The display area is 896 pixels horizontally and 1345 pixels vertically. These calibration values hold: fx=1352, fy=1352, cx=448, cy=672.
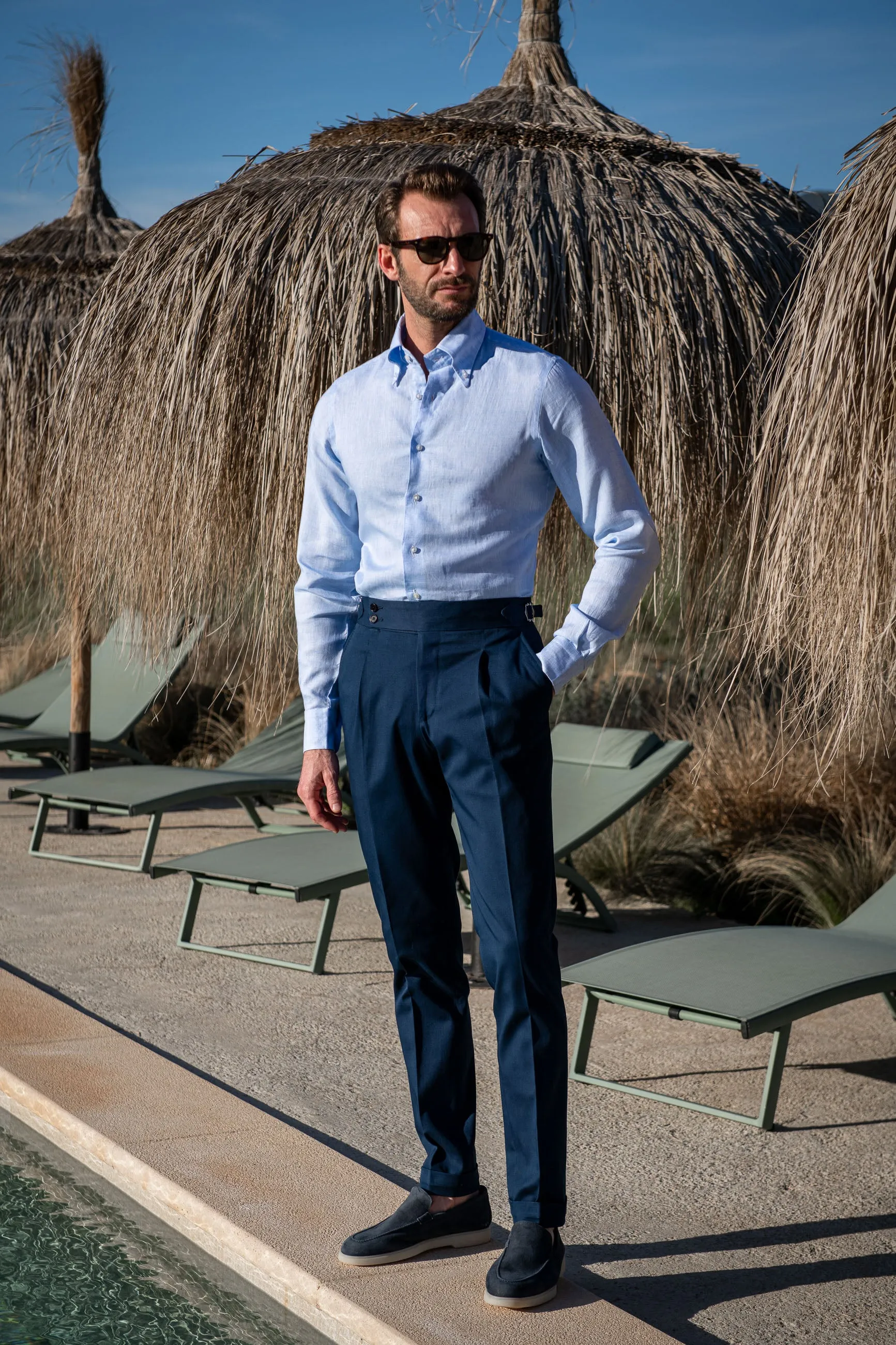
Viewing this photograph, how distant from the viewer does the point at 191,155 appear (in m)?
10.5

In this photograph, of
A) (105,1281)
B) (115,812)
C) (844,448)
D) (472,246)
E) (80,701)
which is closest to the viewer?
(472,246)

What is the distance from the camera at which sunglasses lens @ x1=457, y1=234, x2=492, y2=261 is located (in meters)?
2.08

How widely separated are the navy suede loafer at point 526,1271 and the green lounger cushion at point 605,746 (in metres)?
2.76

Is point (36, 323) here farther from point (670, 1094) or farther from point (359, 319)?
point (670, 1094)

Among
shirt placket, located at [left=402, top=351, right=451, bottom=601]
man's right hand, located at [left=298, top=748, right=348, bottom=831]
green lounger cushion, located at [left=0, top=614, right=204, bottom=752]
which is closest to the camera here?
shirt placket, located at [left=402, top=351, right=451, bottom=601]

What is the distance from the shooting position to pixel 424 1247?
2176 millimetres

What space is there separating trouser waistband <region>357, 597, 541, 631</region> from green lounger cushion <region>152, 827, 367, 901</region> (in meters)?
1.97

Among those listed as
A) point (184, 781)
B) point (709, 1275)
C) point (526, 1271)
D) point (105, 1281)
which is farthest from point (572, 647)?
point (184, 781)

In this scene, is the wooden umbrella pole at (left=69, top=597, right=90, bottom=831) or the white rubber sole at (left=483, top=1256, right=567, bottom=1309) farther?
the wooden umbrella pole at (left=69, top=597, right=90, bottom=831)

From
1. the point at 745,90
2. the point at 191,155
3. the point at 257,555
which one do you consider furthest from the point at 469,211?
the point at 745,90

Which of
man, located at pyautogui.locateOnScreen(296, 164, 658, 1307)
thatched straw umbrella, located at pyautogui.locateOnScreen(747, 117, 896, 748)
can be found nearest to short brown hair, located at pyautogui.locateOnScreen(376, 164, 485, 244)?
man, located at pyautogui.locateOnScreen(296, 164, 658, 1307)

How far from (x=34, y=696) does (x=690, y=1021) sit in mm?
6367

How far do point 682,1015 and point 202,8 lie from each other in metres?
11.9

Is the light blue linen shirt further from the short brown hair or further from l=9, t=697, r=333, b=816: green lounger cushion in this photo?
l=9, t=697, r=333, b=816: green lounger cushion
